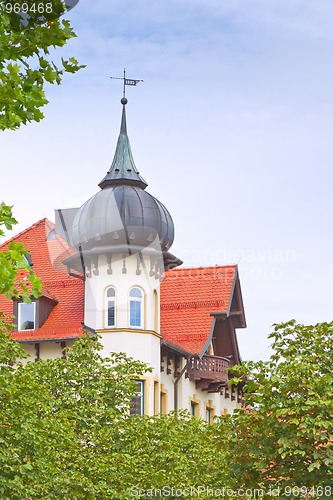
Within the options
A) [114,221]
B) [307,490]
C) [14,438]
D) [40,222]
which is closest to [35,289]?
[307,490]

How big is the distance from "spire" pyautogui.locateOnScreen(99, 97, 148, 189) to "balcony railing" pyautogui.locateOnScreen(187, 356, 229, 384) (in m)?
7.14

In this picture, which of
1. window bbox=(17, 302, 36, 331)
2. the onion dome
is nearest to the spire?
the onion dome

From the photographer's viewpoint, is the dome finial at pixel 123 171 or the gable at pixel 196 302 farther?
the gable at pixel 196 302

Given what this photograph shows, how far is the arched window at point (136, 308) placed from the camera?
40031mm

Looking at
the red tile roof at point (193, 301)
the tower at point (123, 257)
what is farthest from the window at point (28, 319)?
the red tile roof at point (193, 301)

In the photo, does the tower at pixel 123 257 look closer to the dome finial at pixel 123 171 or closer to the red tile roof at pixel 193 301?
the dome finial at pixel 123 171

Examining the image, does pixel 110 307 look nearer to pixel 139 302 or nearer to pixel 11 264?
pixel 139 302

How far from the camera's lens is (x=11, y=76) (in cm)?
1102

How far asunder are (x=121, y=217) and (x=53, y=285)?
159 inches

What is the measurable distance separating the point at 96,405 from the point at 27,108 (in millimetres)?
18321

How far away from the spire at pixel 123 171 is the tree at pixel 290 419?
68.6ft

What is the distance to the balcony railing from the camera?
43438 millimetres

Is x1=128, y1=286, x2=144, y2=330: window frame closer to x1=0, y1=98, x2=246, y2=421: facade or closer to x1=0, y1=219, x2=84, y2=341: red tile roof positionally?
x1=0, y1=98, x2=246, y2=421: facade

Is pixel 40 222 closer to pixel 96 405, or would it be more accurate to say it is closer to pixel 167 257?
pixel 167 257
